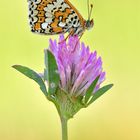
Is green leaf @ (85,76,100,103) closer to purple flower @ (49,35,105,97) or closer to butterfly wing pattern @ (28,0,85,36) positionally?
purple flower @ (49,35,105,97)

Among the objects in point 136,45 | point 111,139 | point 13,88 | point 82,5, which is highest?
point 82,5

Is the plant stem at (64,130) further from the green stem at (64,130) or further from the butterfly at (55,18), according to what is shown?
the butterfly at (55,18)

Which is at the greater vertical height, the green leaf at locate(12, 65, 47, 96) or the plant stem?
the green leaf at locate(12, 65, 47, 96)

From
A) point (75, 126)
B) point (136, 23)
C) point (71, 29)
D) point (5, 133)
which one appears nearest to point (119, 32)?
point (136, 23)

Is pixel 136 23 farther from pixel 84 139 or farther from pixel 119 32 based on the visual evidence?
pixel 84 139

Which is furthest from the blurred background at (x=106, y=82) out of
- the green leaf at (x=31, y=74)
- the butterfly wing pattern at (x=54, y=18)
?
the green leaf at (x=31, y=74)

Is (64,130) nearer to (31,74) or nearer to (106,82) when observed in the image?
(31,74)

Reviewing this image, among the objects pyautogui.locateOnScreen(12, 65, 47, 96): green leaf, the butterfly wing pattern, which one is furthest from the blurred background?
pyautogui.locateOnScreen(12, 65, 47, 96): green leaf
